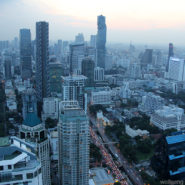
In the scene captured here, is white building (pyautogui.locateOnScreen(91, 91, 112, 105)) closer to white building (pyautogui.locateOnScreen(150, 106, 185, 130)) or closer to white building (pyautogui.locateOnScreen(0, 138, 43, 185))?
white building (pyautogui.locateOnScreen(150, 106, 185, 130))

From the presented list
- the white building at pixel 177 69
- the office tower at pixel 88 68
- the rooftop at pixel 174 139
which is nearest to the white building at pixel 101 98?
the office tower at pixel 88 68

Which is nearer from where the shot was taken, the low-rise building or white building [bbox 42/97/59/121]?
the low-rise building

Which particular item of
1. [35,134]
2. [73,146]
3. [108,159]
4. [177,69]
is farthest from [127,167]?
[177,69]

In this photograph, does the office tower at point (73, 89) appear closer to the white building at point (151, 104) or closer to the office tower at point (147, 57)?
the white building at point (151, 104)

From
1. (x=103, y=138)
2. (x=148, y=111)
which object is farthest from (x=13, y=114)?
(x=148, y=111)

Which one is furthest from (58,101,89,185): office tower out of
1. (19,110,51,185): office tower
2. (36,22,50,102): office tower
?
(36,22,50,102): office tower

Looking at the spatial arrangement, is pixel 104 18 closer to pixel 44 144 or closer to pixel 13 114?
pixel 13 114
